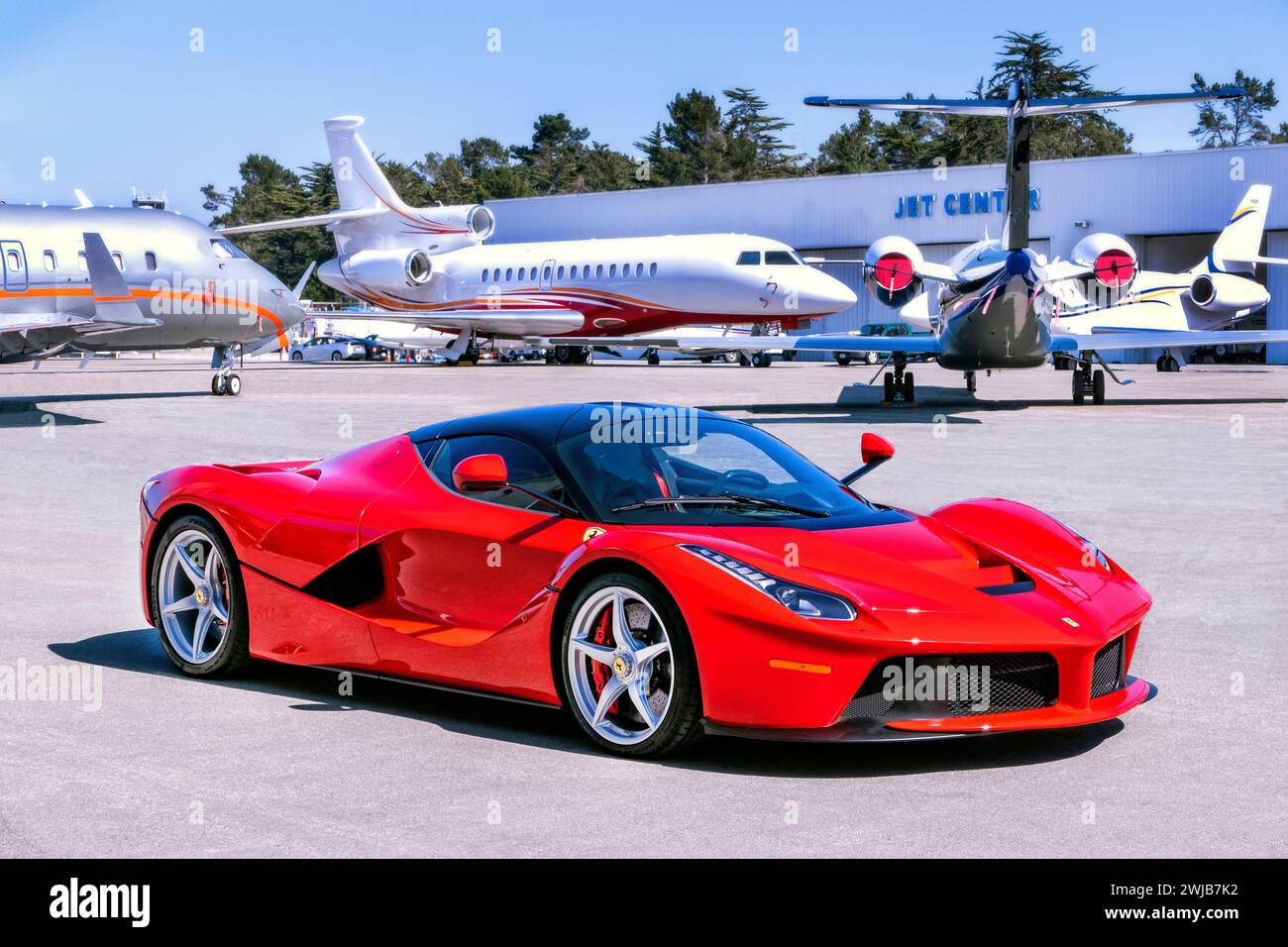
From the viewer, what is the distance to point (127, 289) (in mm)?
27969

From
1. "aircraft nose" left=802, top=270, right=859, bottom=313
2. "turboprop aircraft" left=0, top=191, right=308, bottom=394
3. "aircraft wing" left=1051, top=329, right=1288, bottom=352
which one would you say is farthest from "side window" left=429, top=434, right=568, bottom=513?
"aircraft nose" left=802, top=270, right=859, bottom=313

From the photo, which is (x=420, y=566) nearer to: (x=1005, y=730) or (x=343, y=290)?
(x=1005, y=730)

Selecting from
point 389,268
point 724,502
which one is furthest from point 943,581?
point 389,268

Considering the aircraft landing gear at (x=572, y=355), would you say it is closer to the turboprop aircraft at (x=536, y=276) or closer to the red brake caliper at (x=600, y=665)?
the turboprop aircraft at (x=536, y=276)

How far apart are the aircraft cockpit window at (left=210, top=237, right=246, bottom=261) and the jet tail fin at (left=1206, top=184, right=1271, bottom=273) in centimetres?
3221

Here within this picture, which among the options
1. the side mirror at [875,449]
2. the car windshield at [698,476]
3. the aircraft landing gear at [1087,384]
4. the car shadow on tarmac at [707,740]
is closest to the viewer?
the car shadow on tarmac at [707,740]

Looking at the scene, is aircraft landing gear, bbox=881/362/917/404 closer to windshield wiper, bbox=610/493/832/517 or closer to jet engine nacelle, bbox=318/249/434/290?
windshield wiper, bbox=610/493/832/517

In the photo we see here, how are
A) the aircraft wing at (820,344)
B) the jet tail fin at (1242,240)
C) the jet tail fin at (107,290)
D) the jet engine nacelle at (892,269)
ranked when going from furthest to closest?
the jet tail fin at (1242,240)
the jet engine nacelle at (892,269)
the aircraft wing at (820,344)
the jet tail fin at (107,290)

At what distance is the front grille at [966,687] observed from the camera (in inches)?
224

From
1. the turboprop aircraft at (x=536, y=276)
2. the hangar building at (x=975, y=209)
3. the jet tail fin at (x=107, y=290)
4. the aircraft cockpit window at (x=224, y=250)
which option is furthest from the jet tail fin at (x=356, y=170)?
the jet tail fin at (x=107, y=290)

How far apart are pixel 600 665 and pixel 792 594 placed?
0.89m

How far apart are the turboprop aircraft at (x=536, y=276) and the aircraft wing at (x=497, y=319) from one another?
0.16 ft

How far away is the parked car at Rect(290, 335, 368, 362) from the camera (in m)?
86.6
